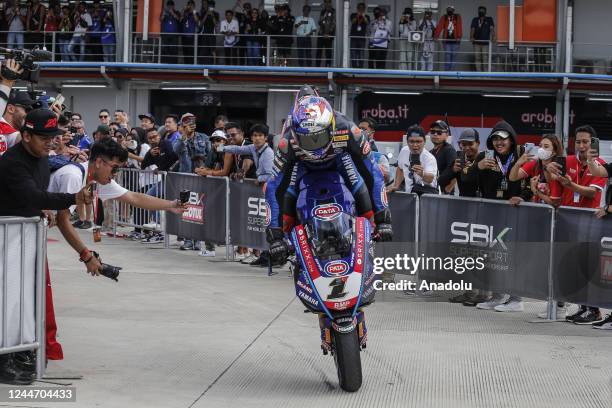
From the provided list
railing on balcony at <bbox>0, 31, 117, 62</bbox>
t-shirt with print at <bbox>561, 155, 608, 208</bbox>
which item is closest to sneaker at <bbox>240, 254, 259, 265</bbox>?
t-shirt with print at <bbox>561, 155, 608, 208</bbox>

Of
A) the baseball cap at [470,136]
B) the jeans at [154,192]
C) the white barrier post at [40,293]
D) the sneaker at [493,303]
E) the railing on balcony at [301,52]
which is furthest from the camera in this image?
the railing on balcony at [301,52]

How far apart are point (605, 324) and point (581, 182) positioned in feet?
5.01

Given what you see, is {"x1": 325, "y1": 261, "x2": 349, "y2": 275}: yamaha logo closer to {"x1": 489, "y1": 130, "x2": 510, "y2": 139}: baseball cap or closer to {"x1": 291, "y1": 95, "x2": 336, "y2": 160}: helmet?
{"x1": 291, "y1": 95, "x2": 336, "y2": 160}: helmet

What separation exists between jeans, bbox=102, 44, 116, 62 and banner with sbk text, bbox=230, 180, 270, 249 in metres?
19.5

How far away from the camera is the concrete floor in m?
7.41

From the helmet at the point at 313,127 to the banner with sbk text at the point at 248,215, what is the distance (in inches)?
270

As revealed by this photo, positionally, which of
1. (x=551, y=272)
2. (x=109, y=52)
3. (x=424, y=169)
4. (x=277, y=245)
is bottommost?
(x=551, y=272)

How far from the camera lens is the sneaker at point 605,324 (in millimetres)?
10492

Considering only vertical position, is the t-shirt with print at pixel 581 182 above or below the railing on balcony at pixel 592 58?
below

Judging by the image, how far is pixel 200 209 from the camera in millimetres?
16391

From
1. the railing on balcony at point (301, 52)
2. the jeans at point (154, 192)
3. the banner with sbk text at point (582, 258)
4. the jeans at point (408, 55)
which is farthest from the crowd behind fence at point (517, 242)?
the jeans at point (408, 55)

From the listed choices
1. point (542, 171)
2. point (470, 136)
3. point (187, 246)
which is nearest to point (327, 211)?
point (542, 171)

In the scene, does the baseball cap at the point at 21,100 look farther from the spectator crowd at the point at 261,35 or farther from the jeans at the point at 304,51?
the jeans at the point at 304,51

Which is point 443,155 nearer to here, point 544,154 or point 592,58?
point 544,154
